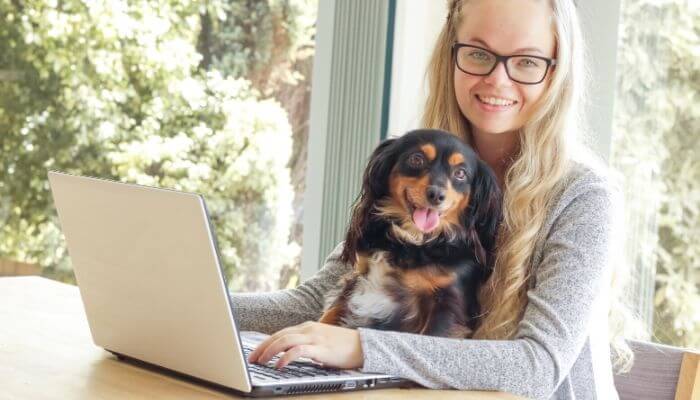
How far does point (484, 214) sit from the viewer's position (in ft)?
5.97

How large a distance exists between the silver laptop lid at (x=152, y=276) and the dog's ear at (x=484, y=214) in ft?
1.81

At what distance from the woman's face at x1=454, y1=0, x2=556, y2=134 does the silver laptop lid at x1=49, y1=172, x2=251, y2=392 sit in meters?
0.81

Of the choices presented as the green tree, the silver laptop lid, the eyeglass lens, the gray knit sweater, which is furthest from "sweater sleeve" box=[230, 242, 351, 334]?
the green tree

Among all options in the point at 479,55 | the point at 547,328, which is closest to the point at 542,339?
the point at 547,328

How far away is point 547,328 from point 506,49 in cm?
59

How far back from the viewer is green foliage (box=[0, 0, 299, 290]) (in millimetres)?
4699

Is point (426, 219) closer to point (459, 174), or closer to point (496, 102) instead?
point (459, 174)

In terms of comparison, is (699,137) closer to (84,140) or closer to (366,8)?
(366,8)

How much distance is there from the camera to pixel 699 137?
3072mm

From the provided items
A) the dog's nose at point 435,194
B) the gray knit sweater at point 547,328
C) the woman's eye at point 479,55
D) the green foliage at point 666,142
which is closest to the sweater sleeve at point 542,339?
the gray knit sweater at point 547,328

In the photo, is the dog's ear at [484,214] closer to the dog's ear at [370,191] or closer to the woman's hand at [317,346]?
the dog's ear at [370,191]

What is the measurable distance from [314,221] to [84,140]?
1.22 m

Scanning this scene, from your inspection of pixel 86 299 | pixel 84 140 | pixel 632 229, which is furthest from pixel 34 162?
pixel 86 299

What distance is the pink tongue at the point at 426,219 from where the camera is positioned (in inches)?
68.9
